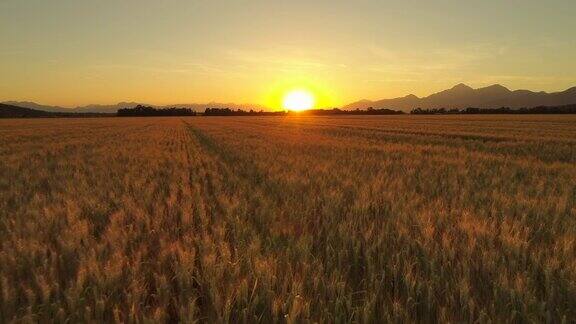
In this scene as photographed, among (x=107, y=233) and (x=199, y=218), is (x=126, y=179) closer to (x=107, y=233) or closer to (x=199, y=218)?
(x=199, y=218)

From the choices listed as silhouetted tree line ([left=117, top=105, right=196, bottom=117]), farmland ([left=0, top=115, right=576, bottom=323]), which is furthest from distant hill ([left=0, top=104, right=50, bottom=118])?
farmland ([left=0, top=115, right=576, bottom=323])

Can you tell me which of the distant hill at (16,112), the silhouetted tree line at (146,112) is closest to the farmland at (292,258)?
the silhouetted tree line at (146,112)

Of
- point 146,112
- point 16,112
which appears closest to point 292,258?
point 146,112

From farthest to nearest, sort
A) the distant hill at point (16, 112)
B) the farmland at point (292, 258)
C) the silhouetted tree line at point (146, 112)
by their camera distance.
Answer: the distant hill at point (16, 112) → the silhouetted tree line at point (146, 112) → the farmland at point (292, 258)

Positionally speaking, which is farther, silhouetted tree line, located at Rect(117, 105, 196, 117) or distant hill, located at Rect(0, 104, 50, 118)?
distant hill, located at Rect(0, 104, 50, 118)

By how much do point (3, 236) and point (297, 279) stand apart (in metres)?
2.67

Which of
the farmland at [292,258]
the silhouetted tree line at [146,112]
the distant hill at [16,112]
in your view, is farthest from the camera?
the distant hill at [16,112]

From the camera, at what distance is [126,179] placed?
7023 millimetres

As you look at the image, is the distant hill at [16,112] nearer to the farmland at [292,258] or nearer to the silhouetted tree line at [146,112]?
the silhouetted tree line at [146,112]

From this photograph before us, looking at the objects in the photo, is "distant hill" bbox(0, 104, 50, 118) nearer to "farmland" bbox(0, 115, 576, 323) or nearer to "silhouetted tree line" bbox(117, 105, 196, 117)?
"silhouetted tree line" bbox(117, 105, 196, 117)

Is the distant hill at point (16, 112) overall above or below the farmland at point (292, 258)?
below

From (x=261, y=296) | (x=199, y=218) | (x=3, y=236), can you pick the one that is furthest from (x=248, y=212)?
(x=261, y=296)

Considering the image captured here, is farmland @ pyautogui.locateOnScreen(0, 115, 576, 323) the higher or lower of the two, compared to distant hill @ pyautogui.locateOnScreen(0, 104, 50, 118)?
higher

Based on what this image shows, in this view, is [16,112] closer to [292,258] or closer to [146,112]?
[146,112]
